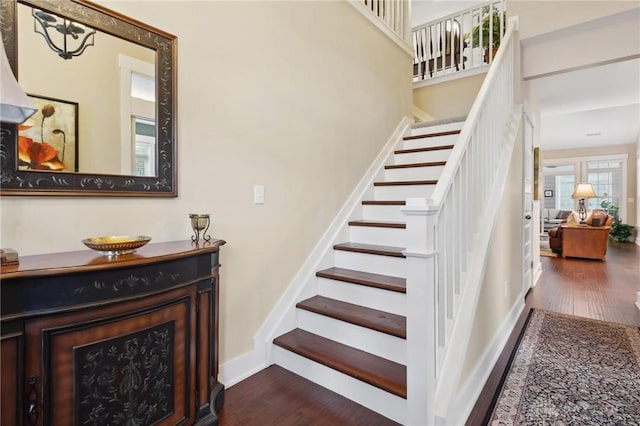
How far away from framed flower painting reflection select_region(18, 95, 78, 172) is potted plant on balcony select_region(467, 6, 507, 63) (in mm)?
4532

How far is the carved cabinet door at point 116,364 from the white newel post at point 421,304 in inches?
38.6

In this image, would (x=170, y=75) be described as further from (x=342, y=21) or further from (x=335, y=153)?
(x=342, y=21)

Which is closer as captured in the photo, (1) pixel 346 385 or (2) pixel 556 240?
(1) pixel 346 385

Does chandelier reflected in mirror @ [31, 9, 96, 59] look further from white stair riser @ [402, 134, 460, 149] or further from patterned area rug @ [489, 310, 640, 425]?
white stair riser @ [402, 134, 460, 149]

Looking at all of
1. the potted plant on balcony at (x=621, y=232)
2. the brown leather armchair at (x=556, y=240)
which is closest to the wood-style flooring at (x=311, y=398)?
the brown leather armchair at (x=556, y=240)

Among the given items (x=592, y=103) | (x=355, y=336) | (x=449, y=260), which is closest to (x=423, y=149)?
(x=449, y=260)

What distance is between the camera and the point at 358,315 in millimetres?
2156

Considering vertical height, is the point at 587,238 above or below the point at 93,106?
below

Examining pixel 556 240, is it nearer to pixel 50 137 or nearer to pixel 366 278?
pixel 366 278

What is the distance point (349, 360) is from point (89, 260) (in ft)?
4.68

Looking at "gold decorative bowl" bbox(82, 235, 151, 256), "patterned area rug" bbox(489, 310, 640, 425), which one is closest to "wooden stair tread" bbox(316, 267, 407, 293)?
"patterned area rug" bbox(489, 310, 640, 425)

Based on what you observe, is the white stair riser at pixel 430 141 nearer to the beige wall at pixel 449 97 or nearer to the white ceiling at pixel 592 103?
the beige wall at pixel 449 97

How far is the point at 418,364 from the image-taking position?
1476 millimetres

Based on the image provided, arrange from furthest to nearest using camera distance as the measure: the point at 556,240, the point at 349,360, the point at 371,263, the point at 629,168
A: the point at 629,168
the point at 556,240
the point at 371,263
the point at 349,360
